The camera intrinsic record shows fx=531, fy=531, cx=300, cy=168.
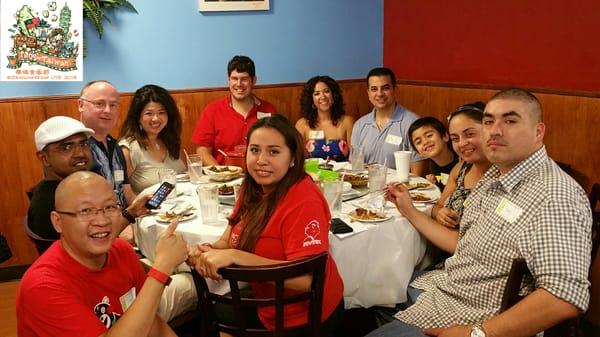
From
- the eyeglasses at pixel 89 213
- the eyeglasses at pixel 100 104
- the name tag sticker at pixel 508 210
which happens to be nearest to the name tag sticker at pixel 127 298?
the eyeglasses at pixel 89 213

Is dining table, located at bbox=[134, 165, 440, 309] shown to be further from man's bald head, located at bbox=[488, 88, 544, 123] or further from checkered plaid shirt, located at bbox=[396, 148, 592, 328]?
man's bald head, located at bbox=[488, 88, 544, 123]

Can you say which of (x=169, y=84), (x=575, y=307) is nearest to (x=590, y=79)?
(x=575, y=307)

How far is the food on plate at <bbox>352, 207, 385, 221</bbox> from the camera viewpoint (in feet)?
7.74

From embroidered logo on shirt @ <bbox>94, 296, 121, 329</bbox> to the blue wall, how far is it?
297 centimetres

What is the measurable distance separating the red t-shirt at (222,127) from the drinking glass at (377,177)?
1.71 metres

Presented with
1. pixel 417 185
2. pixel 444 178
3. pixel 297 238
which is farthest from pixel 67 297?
pixel 444 178

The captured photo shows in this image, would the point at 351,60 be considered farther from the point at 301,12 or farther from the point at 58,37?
the point at 58,37

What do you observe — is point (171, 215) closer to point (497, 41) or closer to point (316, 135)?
point (316, 135)

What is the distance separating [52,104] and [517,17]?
3430 millimetres

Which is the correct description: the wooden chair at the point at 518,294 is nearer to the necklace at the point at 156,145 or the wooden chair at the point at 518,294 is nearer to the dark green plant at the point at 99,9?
the necklace at the point at 156,145

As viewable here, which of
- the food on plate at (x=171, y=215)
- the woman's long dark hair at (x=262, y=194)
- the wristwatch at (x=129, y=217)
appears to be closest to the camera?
the woman's long dark hair at (x=262, y=194)

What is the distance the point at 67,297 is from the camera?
1.44 meters

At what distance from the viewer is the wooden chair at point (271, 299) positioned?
1585 mm

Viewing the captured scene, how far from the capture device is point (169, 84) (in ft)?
14.6
